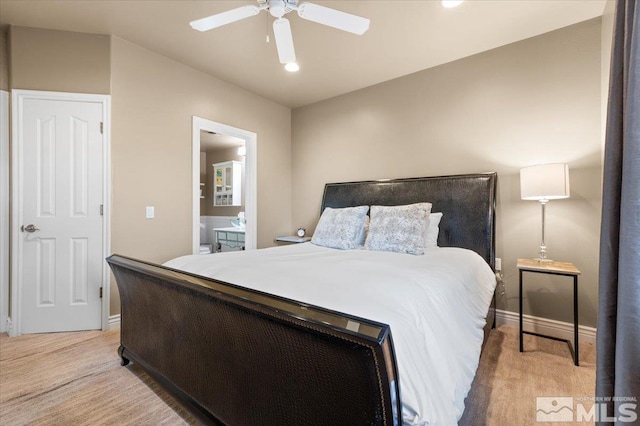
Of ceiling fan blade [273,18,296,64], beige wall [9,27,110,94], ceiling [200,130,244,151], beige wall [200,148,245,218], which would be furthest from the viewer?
beige wall [200,148,245,218]

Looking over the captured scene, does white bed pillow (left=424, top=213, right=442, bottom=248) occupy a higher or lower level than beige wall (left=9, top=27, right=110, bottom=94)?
lower

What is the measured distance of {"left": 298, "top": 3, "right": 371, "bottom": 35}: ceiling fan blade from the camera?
6.09 feet

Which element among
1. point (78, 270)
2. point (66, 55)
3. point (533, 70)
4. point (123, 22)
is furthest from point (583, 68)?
point (78, 270)

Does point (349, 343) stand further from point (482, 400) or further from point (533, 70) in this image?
point (533, 70)

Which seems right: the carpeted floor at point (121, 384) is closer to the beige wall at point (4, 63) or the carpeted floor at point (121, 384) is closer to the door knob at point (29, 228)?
the door knob at point (29, 228)

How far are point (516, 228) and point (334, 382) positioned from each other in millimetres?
2643

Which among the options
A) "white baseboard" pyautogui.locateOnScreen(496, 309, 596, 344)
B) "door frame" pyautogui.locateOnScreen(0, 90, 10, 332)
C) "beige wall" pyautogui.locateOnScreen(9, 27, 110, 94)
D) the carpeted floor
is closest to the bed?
the carpeted floor

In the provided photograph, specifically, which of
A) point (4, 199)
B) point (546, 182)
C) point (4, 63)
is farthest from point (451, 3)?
point (4, 199)

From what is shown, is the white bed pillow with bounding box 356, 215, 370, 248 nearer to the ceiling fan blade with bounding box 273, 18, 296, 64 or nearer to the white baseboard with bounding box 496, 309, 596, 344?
→ the white baseboard with bounding box 496, 309, 596, 344

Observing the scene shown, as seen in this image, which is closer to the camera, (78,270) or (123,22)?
(123,22)

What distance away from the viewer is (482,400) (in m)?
1.74

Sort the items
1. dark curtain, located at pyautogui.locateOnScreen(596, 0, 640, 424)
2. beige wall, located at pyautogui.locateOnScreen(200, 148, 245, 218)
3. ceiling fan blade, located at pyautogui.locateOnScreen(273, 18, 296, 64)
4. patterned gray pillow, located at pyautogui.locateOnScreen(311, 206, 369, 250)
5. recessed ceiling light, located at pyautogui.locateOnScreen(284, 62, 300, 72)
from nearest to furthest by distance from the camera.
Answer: dark curtain, located at pyautogui.locateOnScreen(596, 0, 640, 424) → ceiling fan blade, located at pyautogui.locateOnScreen(273, 18, 296, 64) → patterned gray pillow, located at pyautogui.locateOnScreen(311, 206, 369, 250) → recessed ceiling light, located at pyautogui.locateOnScreen(284, 62, 300, 72) → beige wall, located at pyautogui.locateOnScreen(200, 148, 245, 218)

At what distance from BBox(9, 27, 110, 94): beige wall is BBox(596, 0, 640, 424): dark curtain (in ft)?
11.5

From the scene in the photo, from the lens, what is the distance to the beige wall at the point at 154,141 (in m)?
2.83
